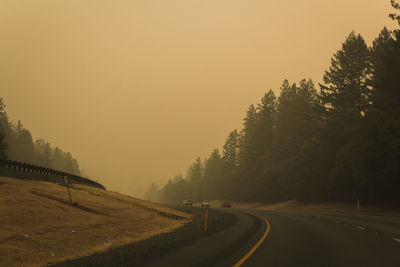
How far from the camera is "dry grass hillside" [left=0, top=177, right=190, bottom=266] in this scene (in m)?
13.1

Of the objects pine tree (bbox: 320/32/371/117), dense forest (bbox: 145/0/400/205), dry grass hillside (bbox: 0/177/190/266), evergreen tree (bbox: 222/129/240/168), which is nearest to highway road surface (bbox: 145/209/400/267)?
dry grass hillside (bbox: 0/177/190/266)

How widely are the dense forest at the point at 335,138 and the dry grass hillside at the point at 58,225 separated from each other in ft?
68.7

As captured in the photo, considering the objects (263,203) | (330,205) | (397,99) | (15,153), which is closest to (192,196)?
(15,153)

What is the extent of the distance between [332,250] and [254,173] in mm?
79378

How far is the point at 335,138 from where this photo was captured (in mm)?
54562

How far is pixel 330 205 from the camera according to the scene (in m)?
51.1

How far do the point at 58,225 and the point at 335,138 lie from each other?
145ft

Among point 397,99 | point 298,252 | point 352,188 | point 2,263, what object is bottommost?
point 2,263

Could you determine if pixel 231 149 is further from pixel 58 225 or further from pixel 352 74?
pixel 58 225

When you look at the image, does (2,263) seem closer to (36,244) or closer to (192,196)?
(36,244)

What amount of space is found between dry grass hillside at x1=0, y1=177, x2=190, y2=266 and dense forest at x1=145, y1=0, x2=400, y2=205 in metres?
21.0

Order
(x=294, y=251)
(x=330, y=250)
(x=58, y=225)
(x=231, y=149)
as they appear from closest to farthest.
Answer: (x=294, y=251) < (x=330, y=250) < (x=58, y=225) < (x=231, y=149)

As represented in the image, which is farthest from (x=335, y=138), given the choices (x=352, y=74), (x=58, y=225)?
(x=58, y=225)

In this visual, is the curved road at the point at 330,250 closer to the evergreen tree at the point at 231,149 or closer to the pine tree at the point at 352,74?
the pine tree at the point at 352,74
